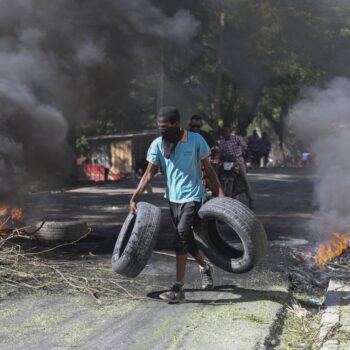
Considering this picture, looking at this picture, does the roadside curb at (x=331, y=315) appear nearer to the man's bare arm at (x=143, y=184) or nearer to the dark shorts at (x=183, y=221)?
the dark shorts at (x=183, y=221)

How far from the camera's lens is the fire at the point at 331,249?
6.86 meters

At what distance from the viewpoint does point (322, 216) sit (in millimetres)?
9898

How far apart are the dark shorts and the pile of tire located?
0.08 metres

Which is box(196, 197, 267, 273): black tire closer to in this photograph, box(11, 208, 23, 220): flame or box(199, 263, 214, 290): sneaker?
box(199, 263, 214, 290): sneaker

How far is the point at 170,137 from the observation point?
5145 mm

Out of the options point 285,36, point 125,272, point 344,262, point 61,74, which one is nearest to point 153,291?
point 125,272

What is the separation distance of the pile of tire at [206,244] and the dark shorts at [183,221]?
8 centimetres

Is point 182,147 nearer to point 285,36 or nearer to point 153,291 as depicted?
point 153,291

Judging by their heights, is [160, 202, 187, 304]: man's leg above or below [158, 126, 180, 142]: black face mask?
below

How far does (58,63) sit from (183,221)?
6.50 meters

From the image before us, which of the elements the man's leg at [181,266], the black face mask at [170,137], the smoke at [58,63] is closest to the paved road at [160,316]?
the man's leg at [181,266]

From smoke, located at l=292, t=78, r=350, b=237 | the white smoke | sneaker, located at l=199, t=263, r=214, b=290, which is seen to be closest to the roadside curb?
sneaker, located at l=199, t=263, r=214, b=290

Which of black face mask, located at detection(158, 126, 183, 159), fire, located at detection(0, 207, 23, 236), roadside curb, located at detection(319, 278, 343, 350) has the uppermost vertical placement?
black face mask, located at detection(158, 126, 183, 159)

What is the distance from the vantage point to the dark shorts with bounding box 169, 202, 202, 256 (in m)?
5.12
